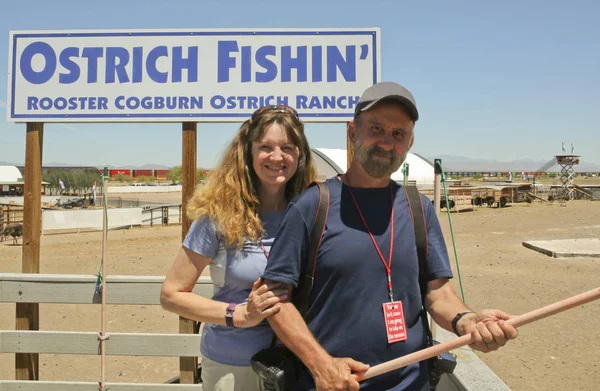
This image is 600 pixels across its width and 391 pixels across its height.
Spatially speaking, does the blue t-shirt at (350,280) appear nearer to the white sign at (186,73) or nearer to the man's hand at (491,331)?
the man's hand at (491,331)

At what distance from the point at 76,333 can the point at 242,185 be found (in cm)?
196

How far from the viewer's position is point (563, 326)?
6.73 m

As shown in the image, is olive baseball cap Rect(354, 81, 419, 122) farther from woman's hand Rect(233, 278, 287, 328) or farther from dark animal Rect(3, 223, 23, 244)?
dark animal Rect(3, 223, 23, 244)

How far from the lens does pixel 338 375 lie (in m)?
1.54

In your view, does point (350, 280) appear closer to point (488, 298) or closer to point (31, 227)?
point (31, 227)

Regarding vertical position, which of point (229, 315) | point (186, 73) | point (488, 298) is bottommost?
point (488, 298)

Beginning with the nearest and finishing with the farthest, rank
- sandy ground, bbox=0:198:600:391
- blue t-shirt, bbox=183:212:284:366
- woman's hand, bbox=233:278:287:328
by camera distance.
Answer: woman's hand, bbox=233:278:287:328
blue t-shirt, bbox=183:212:284:366
sandy ground, bbox=0:198:600:391

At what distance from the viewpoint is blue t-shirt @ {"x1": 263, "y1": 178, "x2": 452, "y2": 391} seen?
5.31 feet

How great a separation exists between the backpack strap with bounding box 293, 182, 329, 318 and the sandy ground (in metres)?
3.88

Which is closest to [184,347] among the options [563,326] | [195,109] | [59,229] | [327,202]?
[195,109]

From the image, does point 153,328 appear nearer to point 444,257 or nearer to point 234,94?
point 234,94

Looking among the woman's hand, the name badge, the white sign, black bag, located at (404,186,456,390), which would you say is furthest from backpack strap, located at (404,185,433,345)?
the white sign

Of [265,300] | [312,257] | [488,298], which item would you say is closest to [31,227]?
[265,300]

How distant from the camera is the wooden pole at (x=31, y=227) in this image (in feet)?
11.2
